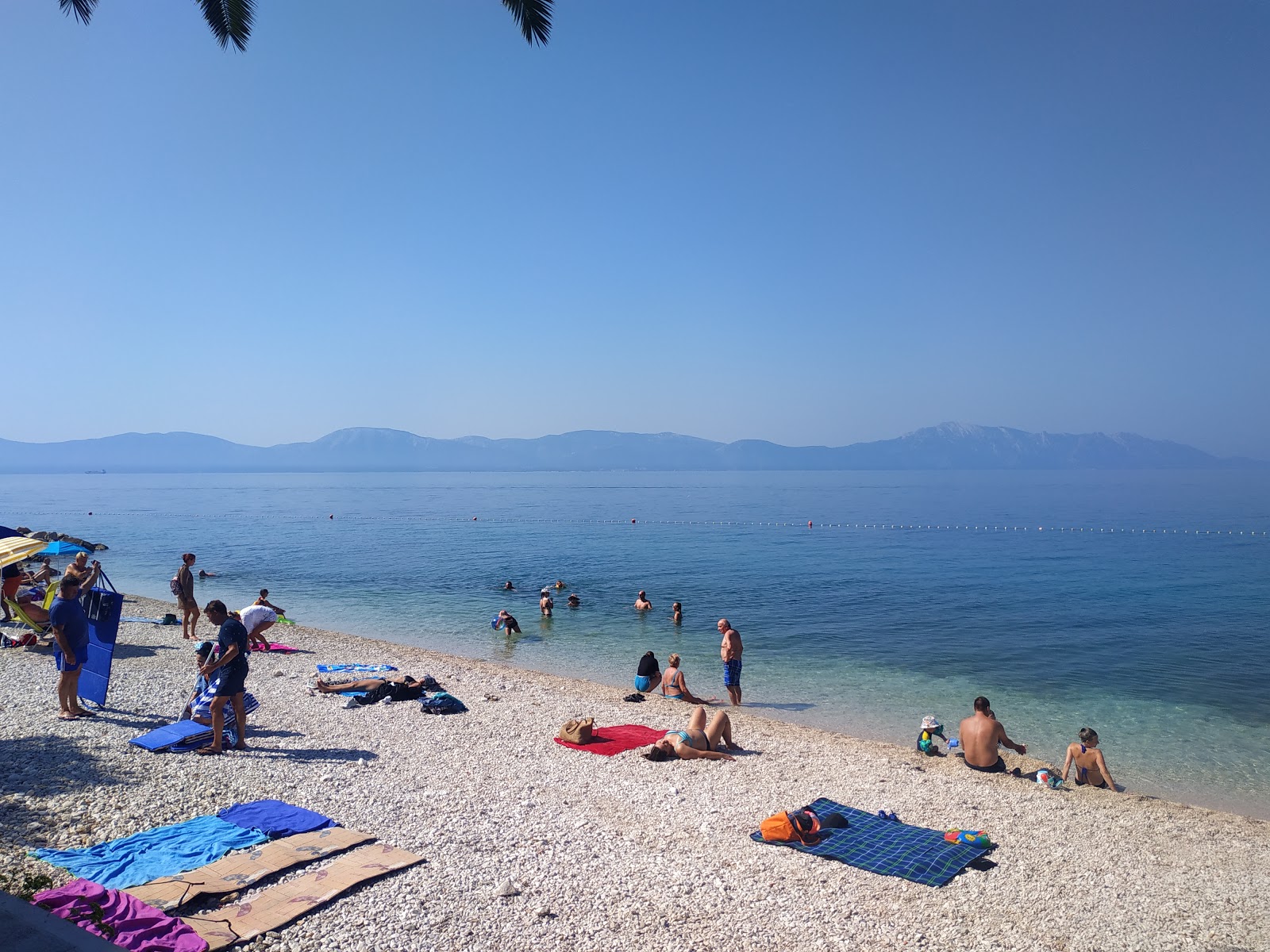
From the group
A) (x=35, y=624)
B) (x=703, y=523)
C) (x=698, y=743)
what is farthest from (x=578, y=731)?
(x=703, y=523)

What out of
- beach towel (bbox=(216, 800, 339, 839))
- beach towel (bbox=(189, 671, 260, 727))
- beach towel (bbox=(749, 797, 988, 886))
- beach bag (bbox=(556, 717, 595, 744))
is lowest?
beach bag (bbox=(556, 717, 595, 744))

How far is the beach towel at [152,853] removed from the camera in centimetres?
694

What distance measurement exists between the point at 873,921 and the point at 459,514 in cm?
8359

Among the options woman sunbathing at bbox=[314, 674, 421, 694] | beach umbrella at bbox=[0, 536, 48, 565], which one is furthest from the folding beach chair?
woman sunbathing at bbox=[314, 674, 421, 694]

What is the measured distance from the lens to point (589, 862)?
8.00 metres

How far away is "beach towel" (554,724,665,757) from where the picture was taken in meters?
12.3

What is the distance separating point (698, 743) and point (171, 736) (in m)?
7.39

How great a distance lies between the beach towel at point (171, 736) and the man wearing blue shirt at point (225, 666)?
0.74ft

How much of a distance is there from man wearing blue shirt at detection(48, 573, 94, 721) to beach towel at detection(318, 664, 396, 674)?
221 inches

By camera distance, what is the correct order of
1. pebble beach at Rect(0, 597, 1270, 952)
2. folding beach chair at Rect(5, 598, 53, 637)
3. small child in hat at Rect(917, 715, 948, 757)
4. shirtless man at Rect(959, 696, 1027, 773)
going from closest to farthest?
1. pebble beach at Rect(0, 597, 1270, 952)
2. shirtless man at Rect(959, 696, 1027, 773)
3. small child in hat at Rect(917, 715, 948, 757)
4. folding beach chair at Rect(5, 598, 53, 637)

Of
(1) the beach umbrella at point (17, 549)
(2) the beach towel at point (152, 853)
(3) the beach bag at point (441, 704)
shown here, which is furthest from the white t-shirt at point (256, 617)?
(2) the beach towel at point (152, 853)

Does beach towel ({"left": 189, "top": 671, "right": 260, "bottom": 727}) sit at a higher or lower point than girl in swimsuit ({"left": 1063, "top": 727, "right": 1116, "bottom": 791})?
higher

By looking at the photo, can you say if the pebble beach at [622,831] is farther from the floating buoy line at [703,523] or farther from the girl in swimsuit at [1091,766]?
the floating buoy line at [703,523]

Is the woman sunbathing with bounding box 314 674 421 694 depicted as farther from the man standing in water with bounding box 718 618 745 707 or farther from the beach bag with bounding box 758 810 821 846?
the beach bag with bounding box 758 810 821 846
